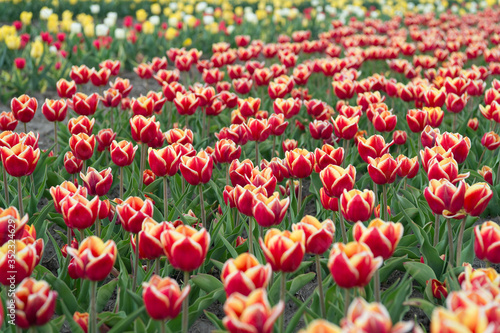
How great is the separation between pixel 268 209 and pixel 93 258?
28.0 inches

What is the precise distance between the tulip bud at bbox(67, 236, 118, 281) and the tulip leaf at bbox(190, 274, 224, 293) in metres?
0.61

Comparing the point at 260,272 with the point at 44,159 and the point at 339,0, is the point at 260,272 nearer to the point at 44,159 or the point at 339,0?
the point at 44,159

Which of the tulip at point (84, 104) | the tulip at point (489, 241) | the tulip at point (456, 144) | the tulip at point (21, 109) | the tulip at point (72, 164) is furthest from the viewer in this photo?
the tulip at point (84, 104)

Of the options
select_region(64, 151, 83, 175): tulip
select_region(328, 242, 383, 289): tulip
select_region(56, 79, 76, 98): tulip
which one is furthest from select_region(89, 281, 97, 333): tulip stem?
select_region(56, 79, 76, 98): tulip

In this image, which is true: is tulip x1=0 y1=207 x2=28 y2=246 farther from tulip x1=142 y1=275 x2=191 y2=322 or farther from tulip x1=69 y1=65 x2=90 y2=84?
tulip x1=69 y1=65 x2=90 y2=84

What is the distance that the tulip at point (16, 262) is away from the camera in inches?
67.9

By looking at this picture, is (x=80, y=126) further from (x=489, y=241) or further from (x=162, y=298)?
(x=489, y=241)

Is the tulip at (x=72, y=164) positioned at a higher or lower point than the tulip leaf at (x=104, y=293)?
higher

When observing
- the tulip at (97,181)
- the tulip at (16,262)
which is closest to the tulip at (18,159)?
the tulip at (97,181)

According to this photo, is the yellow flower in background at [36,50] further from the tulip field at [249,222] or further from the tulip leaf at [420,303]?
the tulip leaf at [420,303]

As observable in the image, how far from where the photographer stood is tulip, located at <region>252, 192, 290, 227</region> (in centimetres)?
207

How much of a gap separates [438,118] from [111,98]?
8.43 ft

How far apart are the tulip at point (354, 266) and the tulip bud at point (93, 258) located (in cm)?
76

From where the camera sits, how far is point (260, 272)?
1538 millimetres
